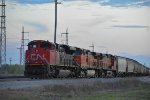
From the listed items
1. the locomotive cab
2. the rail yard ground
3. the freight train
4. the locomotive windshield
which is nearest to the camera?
the rail yard ground

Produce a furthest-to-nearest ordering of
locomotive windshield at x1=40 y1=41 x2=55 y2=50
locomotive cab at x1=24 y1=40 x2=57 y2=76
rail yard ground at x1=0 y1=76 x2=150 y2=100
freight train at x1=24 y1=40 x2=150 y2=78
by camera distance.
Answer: locomotive windshield at x1=40 y1=41 x2=55 y2=50 < freight train at x1=24 y1=40 x2=150 y2=78 < locomotive cab at x1=24 y1=40 x2=57 y2=76 < rail yard ground at x1=0 y1=76 x2=150 y2=100

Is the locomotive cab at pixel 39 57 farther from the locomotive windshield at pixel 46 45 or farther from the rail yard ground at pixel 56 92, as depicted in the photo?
the rail yard ground at pixel 56 92

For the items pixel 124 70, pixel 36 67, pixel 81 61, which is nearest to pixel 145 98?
pixel 36 67

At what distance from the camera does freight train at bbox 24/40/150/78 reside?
3838cm

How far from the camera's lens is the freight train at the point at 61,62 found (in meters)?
38.4

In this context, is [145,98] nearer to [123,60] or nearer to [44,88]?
[44,88]

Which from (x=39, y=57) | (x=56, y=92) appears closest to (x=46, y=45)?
(x=39, y=57)

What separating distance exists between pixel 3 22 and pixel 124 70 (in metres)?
24.7

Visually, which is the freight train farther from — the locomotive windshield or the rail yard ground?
the rail yard ground

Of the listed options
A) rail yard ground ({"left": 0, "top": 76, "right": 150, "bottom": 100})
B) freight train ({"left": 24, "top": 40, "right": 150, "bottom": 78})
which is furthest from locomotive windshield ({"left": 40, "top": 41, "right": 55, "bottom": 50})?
rail yard ground ({"left": 0, "top": 76, "right": 150, "bottom": 100})

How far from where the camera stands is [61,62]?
42156 mm

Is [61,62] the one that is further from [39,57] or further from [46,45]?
[39,57]

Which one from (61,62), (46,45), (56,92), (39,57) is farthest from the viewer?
(61,62)

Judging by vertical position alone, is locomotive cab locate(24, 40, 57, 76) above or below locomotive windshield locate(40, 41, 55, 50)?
below
